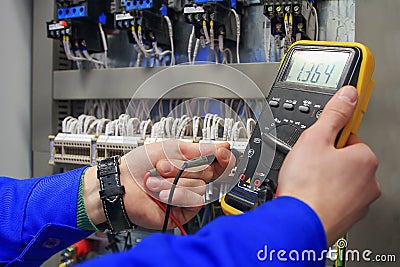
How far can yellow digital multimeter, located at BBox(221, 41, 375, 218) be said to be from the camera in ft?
2.03

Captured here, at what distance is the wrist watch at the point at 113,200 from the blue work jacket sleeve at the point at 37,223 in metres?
0.06

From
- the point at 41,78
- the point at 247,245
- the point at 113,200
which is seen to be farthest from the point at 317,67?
the point at 41,78

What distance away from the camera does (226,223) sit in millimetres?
459

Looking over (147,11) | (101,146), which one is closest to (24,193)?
(101,146)

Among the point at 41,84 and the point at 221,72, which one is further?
the point at 41,84

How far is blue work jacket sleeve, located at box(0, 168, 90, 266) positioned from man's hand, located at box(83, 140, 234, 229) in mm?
43

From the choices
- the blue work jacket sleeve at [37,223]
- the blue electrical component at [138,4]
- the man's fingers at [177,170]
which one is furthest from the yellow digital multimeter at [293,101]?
the blue electrical component at [138,4]

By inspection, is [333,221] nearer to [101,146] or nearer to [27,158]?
[101,146]

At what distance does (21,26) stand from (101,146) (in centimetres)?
54

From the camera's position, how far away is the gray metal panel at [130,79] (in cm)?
107

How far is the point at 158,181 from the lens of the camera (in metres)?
0.85

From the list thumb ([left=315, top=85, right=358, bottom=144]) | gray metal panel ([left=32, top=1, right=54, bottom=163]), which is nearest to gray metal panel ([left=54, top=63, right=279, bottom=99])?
gray metal panel ([left=32, top=1, right=54, bottom=163])

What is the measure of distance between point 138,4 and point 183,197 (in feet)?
2.21

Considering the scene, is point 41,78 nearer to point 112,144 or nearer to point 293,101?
point 112,144
